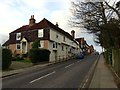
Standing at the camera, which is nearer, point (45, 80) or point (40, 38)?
point (45, 80)

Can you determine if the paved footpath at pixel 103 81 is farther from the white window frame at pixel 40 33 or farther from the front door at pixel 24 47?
the front door at pixel 24 47

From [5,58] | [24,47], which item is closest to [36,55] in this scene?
[5,58]

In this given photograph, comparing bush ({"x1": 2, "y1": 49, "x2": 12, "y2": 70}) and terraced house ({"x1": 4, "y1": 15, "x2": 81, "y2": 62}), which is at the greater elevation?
terraced house ({"x1": 4, "y1": 15, "x2": 81, "y2": 62})

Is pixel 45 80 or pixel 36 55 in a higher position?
pixel 36 55

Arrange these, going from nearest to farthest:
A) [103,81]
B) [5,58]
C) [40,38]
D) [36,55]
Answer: [103,81], [5,58], [36,55], [40,38]

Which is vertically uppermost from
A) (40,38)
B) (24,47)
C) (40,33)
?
(40,33)

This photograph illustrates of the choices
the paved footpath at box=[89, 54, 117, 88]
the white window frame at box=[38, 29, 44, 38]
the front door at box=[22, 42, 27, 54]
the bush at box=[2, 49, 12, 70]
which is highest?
the white window frame at box=[38, 29, 44, 38]

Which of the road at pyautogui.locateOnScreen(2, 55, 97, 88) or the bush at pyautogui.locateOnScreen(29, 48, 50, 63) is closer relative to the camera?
the road at pyautogui.locateOnScreen(2, 55, 97, 88)

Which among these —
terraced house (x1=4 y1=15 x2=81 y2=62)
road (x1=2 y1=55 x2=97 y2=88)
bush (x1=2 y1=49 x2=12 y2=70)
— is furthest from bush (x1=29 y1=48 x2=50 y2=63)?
road (x1=2 y1=55 x2=97 y2=88)

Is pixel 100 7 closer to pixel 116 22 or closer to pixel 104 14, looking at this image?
pixel 104 14

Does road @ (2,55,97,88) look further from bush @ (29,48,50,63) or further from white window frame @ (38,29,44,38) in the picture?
white window frame @ (38,29,44,38)

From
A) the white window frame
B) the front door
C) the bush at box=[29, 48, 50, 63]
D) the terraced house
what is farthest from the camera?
the front door

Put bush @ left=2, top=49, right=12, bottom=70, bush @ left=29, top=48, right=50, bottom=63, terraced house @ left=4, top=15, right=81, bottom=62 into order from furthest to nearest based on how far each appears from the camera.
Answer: terraced house @ left=4, top=15, right=81, bottom=62 < bush @ left=29, top=48, right=50, bottom=63 < bush @ left=2, top=49, right=12, bottom=70

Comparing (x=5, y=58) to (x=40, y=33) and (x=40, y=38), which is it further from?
(x=40, y=33)
